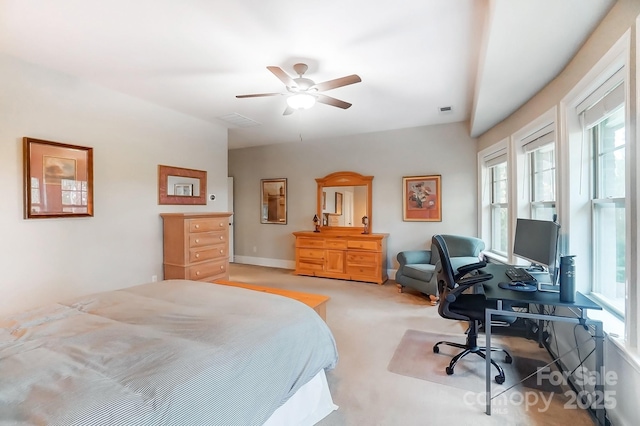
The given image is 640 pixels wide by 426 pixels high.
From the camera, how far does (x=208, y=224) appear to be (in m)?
3.98

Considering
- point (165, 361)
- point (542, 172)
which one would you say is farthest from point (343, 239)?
point (165, 361)

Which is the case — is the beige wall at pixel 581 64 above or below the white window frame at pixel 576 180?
above

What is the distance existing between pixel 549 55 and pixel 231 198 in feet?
19.6

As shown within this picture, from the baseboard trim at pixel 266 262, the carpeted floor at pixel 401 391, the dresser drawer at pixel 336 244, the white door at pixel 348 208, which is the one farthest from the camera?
the baseboard trim at pixel 266 262

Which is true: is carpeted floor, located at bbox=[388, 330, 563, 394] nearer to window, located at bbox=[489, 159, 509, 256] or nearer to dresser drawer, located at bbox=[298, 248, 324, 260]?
window, located at bbox=[489, 159, 509, 256]

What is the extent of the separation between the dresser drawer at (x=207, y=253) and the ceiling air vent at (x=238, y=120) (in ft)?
6.11

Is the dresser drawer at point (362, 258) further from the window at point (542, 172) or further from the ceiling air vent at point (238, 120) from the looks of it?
the ceiling air vent at point (238, 120)

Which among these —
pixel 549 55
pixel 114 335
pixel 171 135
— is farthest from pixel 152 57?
pixel 549 55

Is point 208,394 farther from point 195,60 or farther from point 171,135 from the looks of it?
point 171,135

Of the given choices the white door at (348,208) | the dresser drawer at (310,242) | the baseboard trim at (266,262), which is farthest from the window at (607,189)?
the baseboard trim at (266,262)

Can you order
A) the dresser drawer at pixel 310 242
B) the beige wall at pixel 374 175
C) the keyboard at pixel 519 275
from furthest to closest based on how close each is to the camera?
the dresser drawer at pixel 310 242 → the beige wall at pixel 374 175 → the keyboard at pixel 519 275

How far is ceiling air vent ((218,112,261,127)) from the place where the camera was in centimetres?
430

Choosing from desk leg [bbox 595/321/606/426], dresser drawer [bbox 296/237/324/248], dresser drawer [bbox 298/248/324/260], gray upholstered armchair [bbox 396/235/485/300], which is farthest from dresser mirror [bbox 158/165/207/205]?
desk leg [bbox 595/321/606/426]

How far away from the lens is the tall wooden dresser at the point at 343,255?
4879mm
